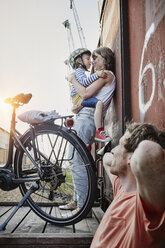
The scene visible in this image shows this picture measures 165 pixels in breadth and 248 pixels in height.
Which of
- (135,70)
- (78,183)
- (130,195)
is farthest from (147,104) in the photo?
(78,183)

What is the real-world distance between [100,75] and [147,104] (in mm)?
933

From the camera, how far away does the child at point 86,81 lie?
2250 millimetres

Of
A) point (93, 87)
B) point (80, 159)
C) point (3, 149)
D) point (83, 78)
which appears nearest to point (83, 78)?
point (83, 78)

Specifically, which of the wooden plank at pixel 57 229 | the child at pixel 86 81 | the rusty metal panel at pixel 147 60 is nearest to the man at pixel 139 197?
the rusty metal panel at pixel 147 60

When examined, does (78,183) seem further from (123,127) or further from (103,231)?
(103,231)

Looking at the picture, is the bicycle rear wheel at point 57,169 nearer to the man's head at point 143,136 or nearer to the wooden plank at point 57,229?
the wooden plank at point 57,229

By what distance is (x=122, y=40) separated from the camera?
6.89 feet

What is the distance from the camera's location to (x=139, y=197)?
69cm

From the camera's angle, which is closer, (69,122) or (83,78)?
(69,122)

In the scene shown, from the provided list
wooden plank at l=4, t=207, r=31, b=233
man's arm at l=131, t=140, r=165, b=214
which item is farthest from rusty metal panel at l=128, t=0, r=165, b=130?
wooden plank at l=4, t=207, r=31, b=233

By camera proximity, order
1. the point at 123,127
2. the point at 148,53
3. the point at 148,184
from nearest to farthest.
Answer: the point at 148,184 → the point at 148,53 → the point at 123,127

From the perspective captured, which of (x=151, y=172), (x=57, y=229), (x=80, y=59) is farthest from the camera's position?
(x=80, y=59)

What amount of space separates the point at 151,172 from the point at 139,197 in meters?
0.13

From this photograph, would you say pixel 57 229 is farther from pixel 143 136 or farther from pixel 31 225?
pixel 143 136
